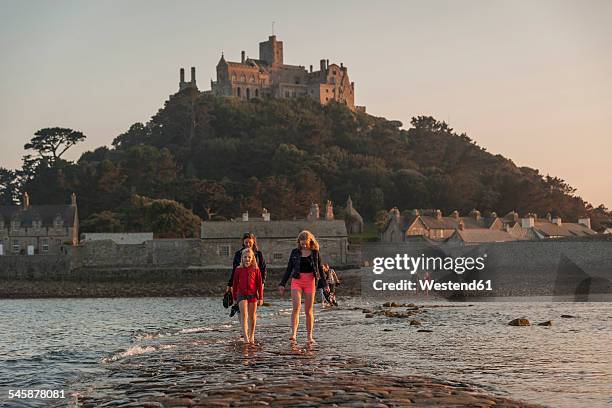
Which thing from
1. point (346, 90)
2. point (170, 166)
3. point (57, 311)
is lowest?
point (57, 311)

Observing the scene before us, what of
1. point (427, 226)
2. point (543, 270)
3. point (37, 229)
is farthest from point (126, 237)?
point (543, 270)

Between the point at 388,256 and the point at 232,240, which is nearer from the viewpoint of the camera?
the point at 232,240

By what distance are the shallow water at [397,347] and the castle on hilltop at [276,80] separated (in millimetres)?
109432

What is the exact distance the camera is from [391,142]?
362ft

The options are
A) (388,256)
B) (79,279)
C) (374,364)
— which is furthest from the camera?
(388,256)

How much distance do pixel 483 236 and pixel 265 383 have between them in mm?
55431

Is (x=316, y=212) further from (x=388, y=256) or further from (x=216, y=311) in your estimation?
(x=216, y=311)

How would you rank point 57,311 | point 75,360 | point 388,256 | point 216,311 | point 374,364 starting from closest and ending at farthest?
point 374,364, point 75,360, point 216,311, point 57,311, point 388,256

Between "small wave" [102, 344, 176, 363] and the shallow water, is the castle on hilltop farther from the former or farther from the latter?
"small wave" [102, 344, 176, 363]

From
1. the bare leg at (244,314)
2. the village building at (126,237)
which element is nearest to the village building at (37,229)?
the village building at (126,237)

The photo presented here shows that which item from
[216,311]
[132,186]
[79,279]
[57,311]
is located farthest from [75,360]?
[132,186]

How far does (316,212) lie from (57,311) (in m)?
34.5

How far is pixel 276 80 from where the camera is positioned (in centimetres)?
13925

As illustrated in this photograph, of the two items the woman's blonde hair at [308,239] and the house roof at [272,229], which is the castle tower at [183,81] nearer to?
the house roof at [272,229]
